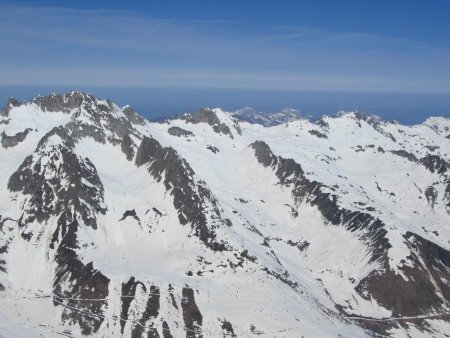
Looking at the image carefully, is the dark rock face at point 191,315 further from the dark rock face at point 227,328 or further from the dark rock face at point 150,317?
A: the dark rock face at point 150,317

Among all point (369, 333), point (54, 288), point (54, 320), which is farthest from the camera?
point (369, 333)

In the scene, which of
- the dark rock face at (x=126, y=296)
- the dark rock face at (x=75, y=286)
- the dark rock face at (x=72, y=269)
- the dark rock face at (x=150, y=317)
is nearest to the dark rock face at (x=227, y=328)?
the dark rock face at (x=150, y=317)

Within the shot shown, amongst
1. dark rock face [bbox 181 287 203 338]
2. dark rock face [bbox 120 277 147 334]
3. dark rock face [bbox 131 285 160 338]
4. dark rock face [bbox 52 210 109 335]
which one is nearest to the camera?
dark rock face [bbox 131 285 160 338]

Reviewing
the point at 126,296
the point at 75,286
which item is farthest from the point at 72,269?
the point at 126,296

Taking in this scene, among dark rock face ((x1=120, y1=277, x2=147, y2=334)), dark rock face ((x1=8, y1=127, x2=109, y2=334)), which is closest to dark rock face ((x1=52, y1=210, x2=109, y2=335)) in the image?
dark rock face ((x1=8, y1=127, x2=109, y2=334))

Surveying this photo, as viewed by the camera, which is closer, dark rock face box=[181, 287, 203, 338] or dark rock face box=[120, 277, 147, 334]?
dark rock face box=[181, 287, 203, 338]

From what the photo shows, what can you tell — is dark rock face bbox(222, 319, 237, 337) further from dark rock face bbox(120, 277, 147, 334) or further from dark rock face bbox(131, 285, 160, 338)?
dark rock face bbox(120, 277, 147, 334)

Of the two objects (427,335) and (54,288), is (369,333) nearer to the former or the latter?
(427,335)

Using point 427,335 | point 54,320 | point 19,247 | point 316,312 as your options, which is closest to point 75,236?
point 19,247
